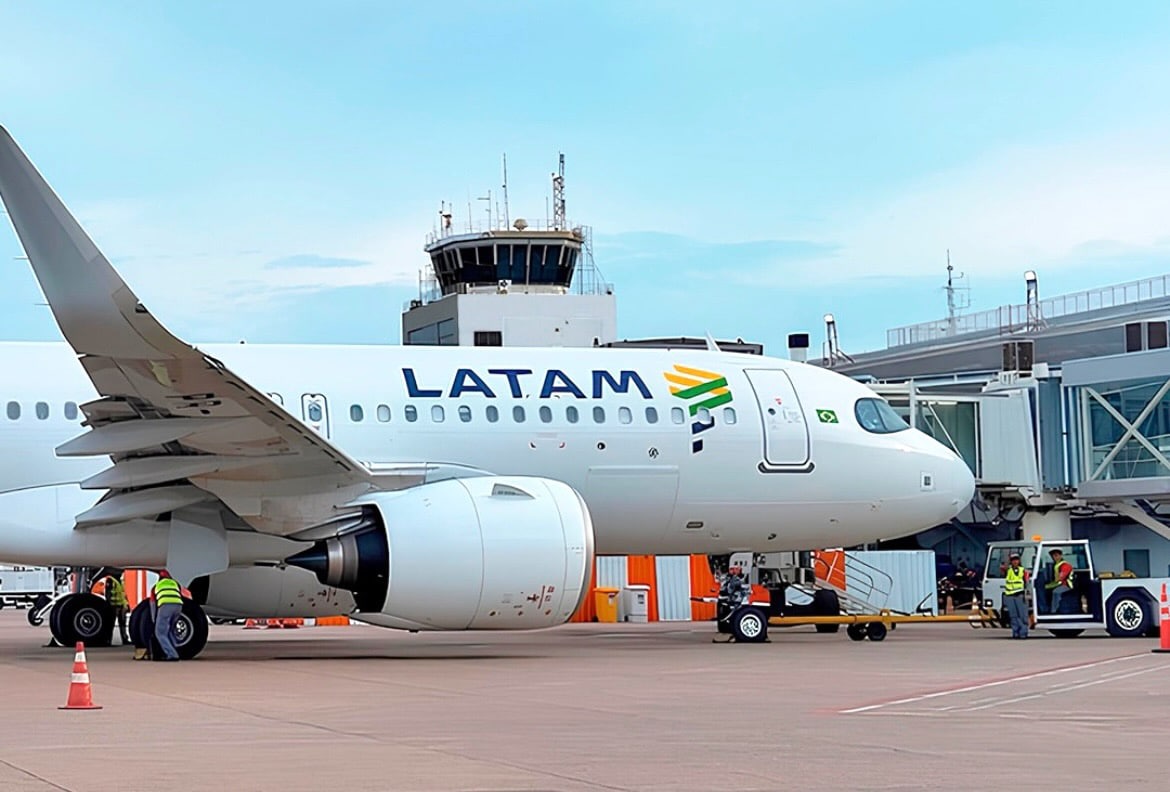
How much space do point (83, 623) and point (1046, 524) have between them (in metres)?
18.7

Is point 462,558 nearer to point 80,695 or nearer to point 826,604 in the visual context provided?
point 80,695

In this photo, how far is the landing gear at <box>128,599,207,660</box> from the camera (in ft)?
61.7

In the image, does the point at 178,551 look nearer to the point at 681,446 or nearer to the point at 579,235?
the point at 681,446

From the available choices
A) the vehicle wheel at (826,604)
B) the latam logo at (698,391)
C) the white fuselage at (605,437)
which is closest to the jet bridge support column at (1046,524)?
the white fuselage at (605,437)

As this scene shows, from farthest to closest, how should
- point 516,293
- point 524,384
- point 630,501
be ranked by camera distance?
point 516,293
point 630,501
point 524,384

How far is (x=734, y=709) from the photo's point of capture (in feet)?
41.7

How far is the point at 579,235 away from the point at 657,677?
4338 centimetres

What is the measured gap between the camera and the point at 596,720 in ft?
38.7

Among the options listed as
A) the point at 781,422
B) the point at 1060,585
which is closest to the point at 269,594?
the point at 781,422

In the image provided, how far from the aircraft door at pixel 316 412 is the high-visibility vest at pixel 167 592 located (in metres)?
2.57

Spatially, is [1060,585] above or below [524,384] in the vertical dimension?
below

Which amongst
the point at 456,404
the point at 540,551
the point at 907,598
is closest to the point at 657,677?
the point at 540,551

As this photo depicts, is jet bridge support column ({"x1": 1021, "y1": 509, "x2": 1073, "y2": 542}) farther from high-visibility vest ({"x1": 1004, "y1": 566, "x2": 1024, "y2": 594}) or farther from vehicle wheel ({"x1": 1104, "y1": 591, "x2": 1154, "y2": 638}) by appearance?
high-visibility vest ({"x1": 1004, "y1": 566, "x2": 1024, "y2": 594})

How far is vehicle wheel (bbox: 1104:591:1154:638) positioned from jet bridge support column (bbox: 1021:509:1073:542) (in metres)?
7.94
